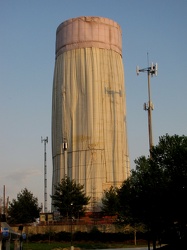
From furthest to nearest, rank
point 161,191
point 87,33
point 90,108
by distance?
point 87,33 → point 90,108 → point 161,191

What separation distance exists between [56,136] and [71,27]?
59.3ft

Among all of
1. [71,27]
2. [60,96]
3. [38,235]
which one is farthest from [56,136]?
[38,235]

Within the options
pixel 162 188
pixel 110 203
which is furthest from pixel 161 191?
pixel 110 203

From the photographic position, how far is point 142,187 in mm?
35750

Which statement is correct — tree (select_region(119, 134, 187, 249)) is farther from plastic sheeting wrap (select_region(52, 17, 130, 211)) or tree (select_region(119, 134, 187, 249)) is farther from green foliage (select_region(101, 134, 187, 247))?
plastic sheeting wrap (select_region(52, 17, 130, 211))

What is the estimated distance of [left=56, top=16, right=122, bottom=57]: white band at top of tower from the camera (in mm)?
78812

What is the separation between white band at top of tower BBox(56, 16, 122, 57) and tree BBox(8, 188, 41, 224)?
1064 inches

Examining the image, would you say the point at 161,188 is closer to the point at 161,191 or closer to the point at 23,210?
the point at 161,191

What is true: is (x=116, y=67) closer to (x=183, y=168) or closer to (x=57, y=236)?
(x=57, y=236)

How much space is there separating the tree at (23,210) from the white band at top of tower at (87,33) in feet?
88.6

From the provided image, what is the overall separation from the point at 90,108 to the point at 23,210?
65.9 feet

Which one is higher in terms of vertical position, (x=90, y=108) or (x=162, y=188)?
(x=90, y=108)

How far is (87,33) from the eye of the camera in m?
78.9

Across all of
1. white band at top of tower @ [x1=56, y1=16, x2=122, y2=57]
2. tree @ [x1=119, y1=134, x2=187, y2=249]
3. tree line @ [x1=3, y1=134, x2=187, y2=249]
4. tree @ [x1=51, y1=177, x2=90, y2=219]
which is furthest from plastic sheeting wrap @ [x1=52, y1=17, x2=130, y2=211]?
tree @ [x1=119, y1=134, x2=187, y2=249]
